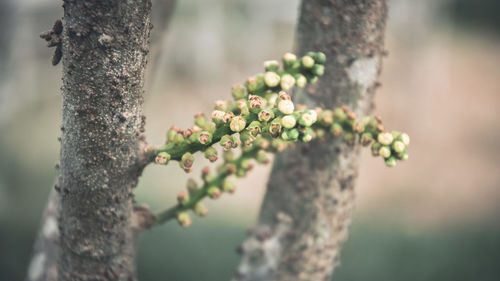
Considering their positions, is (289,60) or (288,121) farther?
(289,60)

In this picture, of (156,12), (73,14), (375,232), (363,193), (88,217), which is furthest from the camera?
(363,193)

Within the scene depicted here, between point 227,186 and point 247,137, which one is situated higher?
point 247,137

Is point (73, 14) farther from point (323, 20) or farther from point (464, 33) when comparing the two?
point (464, 33)

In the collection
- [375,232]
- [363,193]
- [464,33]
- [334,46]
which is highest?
[464,33]

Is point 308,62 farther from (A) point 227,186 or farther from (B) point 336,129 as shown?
(A) point 227,186

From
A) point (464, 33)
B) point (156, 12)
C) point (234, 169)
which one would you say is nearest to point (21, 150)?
point (156, 12)

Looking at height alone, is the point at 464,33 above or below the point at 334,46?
above

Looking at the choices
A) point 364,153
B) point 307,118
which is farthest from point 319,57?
point 364,153
